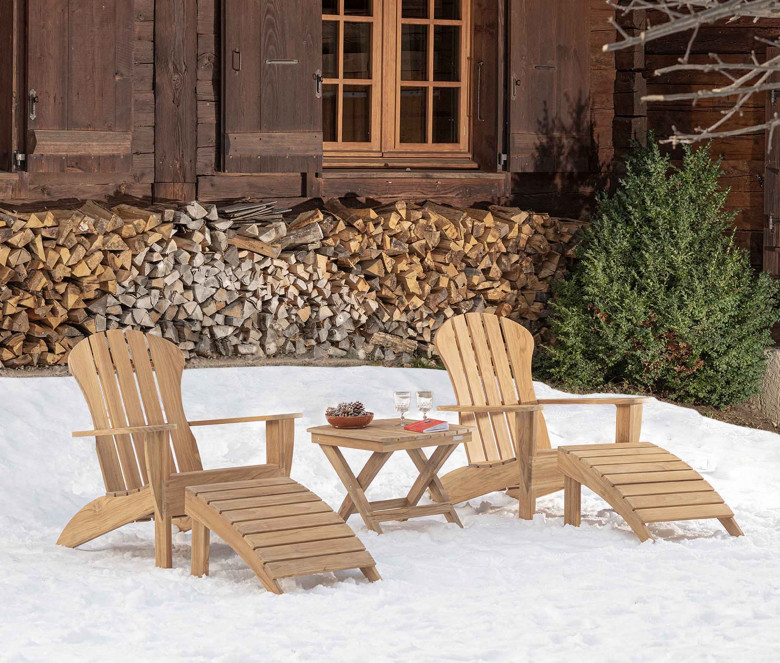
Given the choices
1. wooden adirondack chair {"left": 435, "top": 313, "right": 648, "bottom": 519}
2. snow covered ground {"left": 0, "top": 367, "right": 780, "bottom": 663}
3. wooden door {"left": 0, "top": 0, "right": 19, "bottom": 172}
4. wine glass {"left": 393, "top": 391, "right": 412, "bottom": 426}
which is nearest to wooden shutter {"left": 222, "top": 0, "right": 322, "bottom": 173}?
wooden door {"left": 0, "top": 0, "right": 19, "bottom": 172}

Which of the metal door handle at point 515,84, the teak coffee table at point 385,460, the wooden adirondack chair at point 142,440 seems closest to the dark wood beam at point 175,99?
the metal door handle at point 515,84

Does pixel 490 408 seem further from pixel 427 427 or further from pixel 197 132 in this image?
pixel 197 132

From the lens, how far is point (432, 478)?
187 inches

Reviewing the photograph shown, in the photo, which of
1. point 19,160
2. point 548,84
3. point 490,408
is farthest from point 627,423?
point 19,160

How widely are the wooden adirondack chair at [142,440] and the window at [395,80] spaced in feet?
10.9

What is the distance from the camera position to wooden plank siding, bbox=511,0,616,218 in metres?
7.98

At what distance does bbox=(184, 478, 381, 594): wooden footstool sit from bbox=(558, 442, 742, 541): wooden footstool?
42.7 inches

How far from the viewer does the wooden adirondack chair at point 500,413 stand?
4828 mm

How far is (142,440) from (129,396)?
0.63 ft

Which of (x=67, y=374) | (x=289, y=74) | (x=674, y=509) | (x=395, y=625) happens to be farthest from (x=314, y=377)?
(x=395, y=625)

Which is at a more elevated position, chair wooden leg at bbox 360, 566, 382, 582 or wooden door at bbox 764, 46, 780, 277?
wooden door at bbox 764, 46, 780, 277

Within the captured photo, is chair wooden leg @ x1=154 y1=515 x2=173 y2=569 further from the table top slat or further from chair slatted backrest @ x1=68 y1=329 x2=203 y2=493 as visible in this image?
the table top slat

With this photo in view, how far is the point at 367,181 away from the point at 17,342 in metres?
2.40

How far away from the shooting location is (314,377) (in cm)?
663
